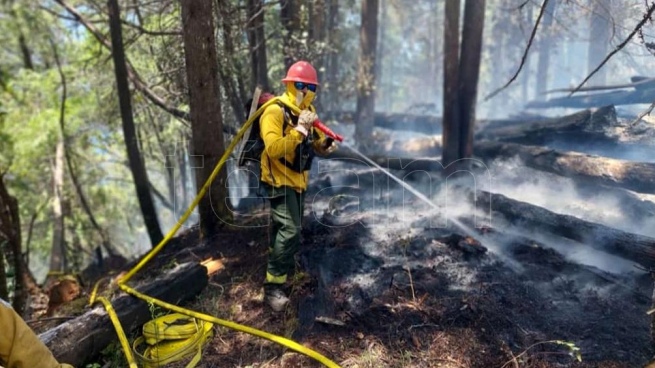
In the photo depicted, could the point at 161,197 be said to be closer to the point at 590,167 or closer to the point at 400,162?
the point at 400,162

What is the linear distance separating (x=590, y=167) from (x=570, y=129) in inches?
59.0

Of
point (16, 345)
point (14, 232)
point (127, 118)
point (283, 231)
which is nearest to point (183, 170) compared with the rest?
point (127, 118)

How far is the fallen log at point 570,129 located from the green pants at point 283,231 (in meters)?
5.49

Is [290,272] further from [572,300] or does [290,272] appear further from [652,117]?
[652,117]

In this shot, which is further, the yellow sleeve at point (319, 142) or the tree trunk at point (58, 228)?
the tree trunk at point (58, 228)

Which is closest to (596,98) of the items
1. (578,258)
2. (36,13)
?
(578,258)

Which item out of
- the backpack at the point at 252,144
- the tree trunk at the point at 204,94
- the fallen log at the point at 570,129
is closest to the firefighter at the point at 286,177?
the backpack at the point at 252,144

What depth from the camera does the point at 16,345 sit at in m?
2.24

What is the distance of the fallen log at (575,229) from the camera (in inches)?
152

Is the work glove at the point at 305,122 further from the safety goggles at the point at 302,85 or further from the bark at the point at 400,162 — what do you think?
the bark at the point at 400,162

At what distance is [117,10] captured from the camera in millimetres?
6324

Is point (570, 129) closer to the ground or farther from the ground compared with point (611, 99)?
closer to the ground

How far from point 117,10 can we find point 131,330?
491 cm

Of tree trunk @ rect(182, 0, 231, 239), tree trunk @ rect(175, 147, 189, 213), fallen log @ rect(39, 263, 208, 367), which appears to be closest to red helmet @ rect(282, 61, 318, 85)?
tree trunk @ rect(182, 0, 231, 239)
